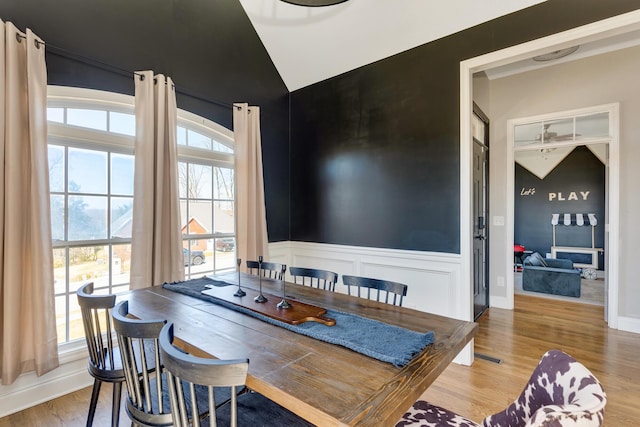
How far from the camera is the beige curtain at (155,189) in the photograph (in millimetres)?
2488

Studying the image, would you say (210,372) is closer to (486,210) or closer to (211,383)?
(211,383)

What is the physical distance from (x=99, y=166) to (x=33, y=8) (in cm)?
110

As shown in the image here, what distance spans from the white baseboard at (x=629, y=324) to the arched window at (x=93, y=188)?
467 cm

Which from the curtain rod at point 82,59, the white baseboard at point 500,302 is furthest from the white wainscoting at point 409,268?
the curtain rod at point 82,59

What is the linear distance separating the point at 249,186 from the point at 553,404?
303 centimetres

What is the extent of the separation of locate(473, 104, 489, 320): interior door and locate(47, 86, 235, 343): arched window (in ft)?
10.3

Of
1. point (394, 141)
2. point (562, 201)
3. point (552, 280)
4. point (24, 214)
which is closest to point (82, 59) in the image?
point (24, 214)

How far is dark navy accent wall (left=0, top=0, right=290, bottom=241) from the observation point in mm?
2213

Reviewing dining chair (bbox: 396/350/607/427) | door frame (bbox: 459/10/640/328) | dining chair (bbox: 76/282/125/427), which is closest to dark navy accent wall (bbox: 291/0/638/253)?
door frame (bbox: 459/10/640/328)

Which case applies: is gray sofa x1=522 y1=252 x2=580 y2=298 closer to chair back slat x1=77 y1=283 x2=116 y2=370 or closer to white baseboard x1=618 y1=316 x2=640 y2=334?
white baseboard x1=618 y1=316 x2=640 y2=334

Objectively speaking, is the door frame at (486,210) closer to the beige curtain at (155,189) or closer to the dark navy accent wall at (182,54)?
the dark navy accent wall at (182,54)

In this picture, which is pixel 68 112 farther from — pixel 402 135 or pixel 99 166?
pixel 402 135

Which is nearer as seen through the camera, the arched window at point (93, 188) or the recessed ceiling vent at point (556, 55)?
the arched window at point (93, 188)

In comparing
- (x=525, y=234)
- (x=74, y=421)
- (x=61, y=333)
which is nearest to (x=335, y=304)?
(x=74, y=421)
